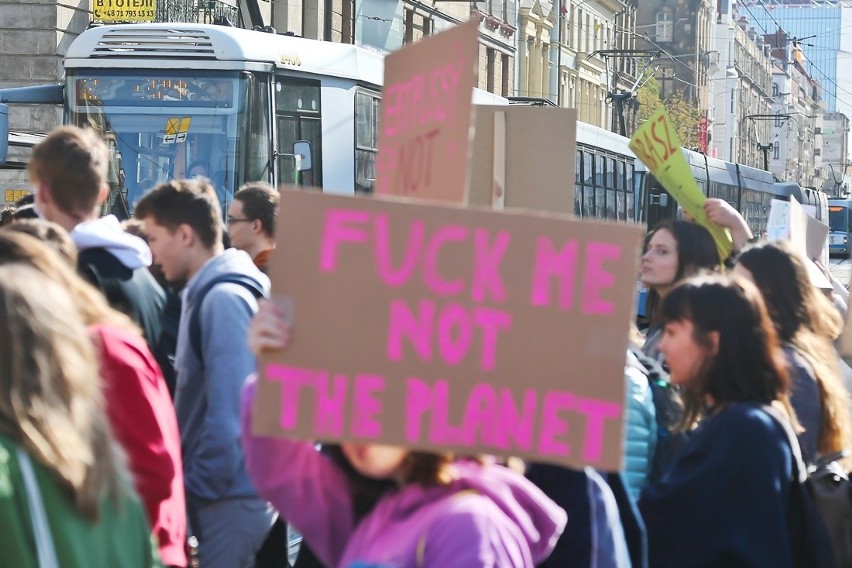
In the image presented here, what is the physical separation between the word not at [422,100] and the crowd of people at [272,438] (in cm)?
57

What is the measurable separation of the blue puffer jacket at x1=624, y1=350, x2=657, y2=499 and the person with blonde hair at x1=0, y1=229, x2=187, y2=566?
1233mm

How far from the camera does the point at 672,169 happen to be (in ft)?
23.3

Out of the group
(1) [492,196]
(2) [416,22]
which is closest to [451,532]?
(1) [492,196]

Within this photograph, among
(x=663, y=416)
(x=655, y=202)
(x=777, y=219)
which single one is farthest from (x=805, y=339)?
(x=655, y=202)

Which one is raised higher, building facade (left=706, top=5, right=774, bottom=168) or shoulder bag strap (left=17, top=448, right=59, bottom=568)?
building facade (left=706, top=5, right=774, bottom=168)

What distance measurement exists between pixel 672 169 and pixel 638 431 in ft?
11.2

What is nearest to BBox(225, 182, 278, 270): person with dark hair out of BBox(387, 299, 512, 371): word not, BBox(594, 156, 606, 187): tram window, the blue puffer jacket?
the blue puffer jacket

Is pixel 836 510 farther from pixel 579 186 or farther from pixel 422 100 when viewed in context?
pixel 579 186

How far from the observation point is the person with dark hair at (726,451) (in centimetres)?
347

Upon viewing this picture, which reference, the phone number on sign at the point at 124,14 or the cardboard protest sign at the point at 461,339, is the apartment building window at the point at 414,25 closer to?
the phone number on sign at the point at 124,14

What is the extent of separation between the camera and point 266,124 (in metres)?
13.7

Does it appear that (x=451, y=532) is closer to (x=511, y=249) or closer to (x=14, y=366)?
(x=511, y=249)

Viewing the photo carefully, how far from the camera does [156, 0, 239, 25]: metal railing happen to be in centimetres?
2362

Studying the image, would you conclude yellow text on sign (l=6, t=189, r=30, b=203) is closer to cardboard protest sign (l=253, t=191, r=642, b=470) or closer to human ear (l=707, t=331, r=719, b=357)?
human ear (l=707, t=331, r=719, b=357)
